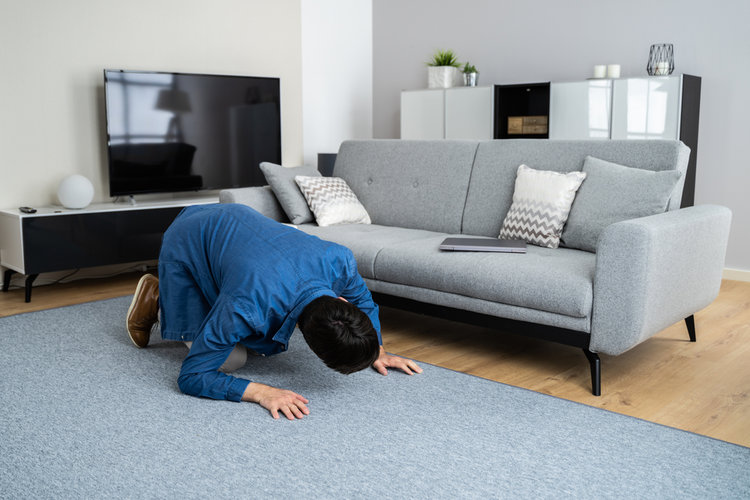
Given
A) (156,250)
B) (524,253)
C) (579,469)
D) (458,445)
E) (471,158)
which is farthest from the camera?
(156,250)

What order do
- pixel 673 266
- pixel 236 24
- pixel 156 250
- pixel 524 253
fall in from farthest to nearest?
1. pixel 236 24
2. pixel 156 250
3. pixel 524 253
4. pixel 673 266

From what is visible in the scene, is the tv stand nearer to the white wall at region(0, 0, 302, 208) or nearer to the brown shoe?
the white wall at region(0, 0, 302, 208)

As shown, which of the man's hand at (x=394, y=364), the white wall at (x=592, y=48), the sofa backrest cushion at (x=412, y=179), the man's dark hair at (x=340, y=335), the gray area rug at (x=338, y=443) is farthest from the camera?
the white wall at (x=592, y=48)

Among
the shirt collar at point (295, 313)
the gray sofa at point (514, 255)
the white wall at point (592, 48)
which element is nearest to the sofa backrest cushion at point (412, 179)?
the gray sofa at point (514, 255)

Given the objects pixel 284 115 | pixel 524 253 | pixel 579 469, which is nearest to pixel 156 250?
pixel 284 115

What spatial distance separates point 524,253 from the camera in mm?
2721

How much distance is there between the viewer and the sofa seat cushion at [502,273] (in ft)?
7.80

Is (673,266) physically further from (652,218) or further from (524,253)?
(524,253)

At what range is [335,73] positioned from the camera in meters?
5.92

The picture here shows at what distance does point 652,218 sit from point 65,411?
2.12 metres

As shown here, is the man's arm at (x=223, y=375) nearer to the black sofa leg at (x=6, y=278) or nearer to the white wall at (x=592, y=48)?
the black sofa leg at (x=6, y=278)

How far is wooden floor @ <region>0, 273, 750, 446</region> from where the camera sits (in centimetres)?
225

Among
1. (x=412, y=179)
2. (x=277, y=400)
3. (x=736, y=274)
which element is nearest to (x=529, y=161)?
(x=412, y=179)

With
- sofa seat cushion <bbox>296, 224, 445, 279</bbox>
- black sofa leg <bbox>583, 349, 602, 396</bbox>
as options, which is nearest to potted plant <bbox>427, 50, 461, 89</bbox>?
sofa seat cushion <bbox>296, 224, 445, 279</bbox>
